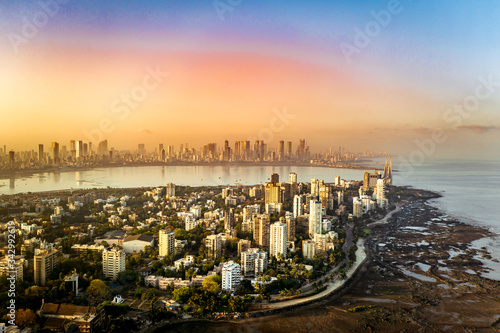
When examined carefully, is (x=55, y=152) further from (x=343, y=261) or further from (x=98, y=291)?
(x=343, y=261)

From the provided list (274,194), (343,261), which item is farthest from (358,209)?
(343,261)

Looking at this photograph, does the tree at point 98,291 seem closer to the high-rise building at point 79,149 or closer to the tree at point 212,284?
the tree at point 212,284

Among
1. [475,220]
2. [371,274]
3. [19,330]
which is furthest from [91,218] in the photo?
[475,220]

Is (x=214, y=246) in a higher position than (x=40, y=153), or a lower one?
lower

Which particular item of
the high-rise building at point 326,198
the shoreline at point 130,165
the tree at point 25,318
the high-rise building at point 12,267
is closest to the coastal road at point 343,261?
the high-rise building at point 326,198

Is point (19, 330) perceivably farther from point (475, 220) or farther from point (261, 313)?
point (475, 220)

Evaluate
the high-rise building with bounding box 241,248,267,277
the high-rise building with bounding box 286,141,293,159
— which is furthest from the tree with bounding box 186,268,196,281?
the high-rise building with bounding box 286,141,293,159

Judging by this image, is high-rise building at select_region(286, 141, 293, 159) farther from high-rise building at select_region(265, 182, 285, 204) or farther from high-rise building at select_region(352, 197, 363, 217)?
high-rise building at select_region(352, 197, 363, 217)

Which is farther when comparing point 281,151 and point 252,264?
point 281,151
